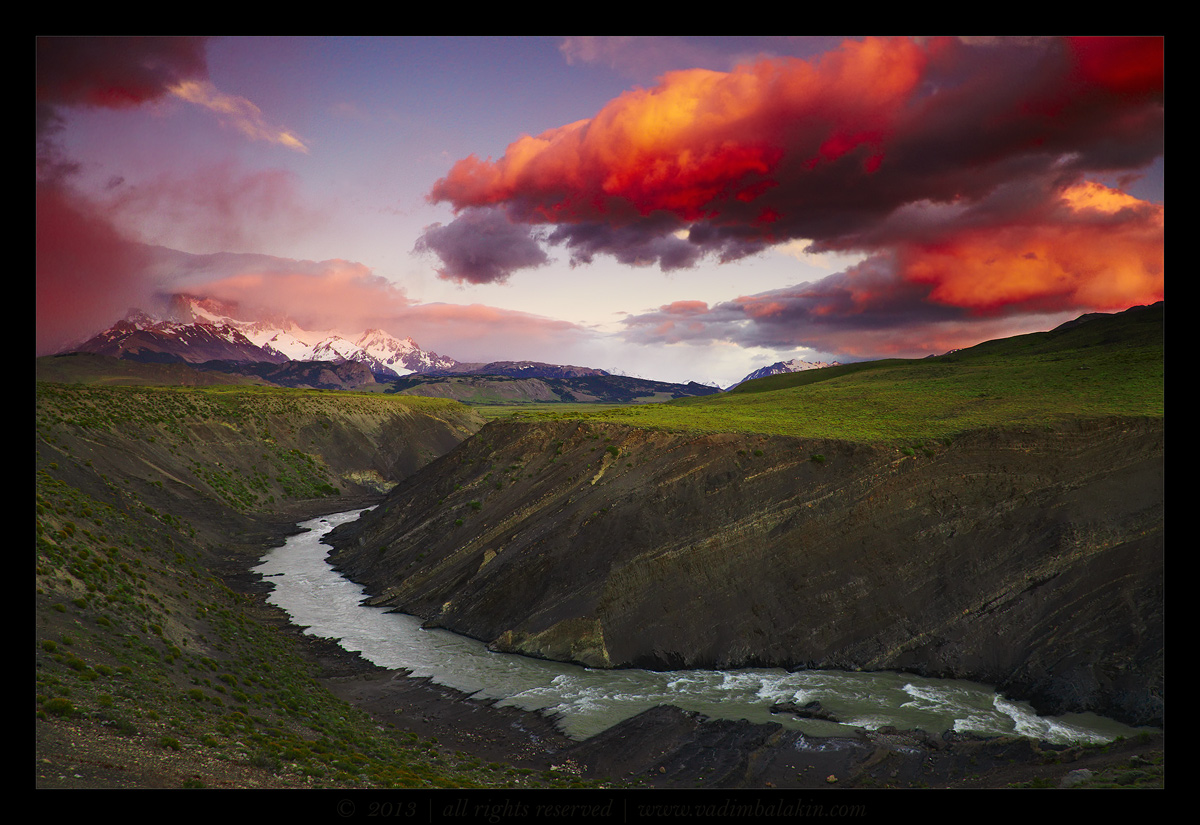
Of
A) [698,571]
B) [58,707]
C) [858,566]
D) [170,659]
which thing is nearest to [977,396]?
[858,566]

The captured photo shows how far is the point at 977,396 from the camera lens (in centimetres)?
5406

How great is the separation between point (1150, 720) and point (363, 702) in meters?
36.3

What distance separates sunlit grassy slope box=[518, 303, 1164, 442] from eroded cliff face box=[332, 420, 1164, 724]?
314cm

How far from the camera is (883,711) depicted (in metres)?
28.9

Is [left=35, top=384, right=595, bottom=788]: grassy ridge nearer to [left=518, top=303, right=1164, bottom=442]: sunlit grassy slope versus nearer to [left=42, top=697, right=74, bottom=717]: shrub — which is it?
[left=42, top=697, right=74, bottom=717]: shrub

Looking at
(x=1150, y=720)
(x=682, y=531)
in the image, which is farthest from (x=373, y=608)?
(x=1150, y=720)

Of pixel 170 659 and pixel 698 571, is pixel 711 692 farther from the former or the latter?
pixel 170 659

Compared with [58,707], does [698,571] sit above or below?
above

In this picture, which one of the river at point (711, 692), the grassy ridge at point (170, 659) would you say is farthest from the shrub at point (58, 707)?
the river at point (711, 692)

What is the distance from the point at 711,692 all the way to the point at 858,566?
12531 mm

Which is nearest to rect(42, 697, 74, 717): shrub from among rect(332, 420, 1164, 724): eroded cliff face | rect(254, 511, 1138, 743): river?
rect(254, 511, 1138, 743): river

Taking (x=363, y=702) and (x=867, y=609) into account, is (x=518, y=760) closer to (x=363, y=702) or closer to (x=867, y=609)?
(x=363, y=702)

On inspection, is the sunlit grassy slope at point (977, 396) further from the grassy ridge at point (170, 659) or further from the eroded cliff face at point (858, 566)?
the grassy ridge at point (170, 659)
